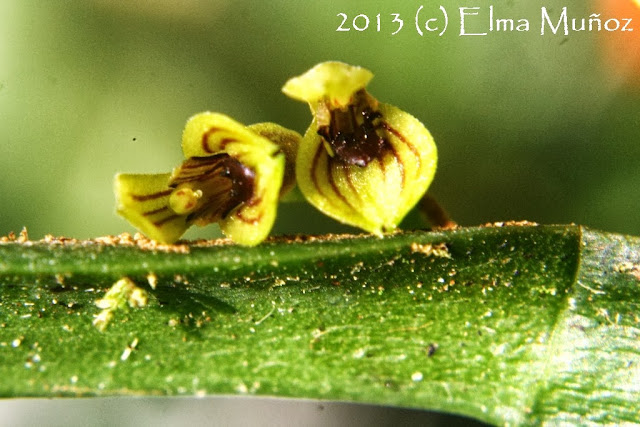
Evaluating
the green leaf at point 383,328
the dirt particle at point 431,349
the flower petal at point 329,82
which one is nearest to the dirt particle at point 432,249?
the green leaf at point 383,328

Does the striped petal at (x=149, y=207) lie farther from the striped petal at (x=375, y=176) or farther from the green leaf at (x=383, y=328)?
the striped petal at (x=375, y=176)

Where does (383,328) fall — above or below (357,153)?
below

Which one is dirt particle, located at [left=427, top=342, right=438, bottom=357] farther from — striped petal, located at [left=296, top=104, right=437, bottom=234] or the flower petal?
the flower petal

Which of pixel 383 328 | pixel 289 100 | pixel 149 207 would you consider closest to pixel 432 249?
pixel 383 328

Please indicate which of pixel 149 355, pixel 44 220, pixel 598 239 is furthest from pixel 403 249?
pixel 44 220

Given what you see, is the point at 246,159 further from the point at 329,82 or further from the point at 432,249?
the point at 432,249

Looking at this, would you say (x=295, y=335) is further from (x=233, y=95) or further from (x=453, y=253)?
(x=233, y=95)

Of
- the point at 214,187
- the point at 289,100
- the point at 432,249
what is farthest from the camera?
the point at 289,100
